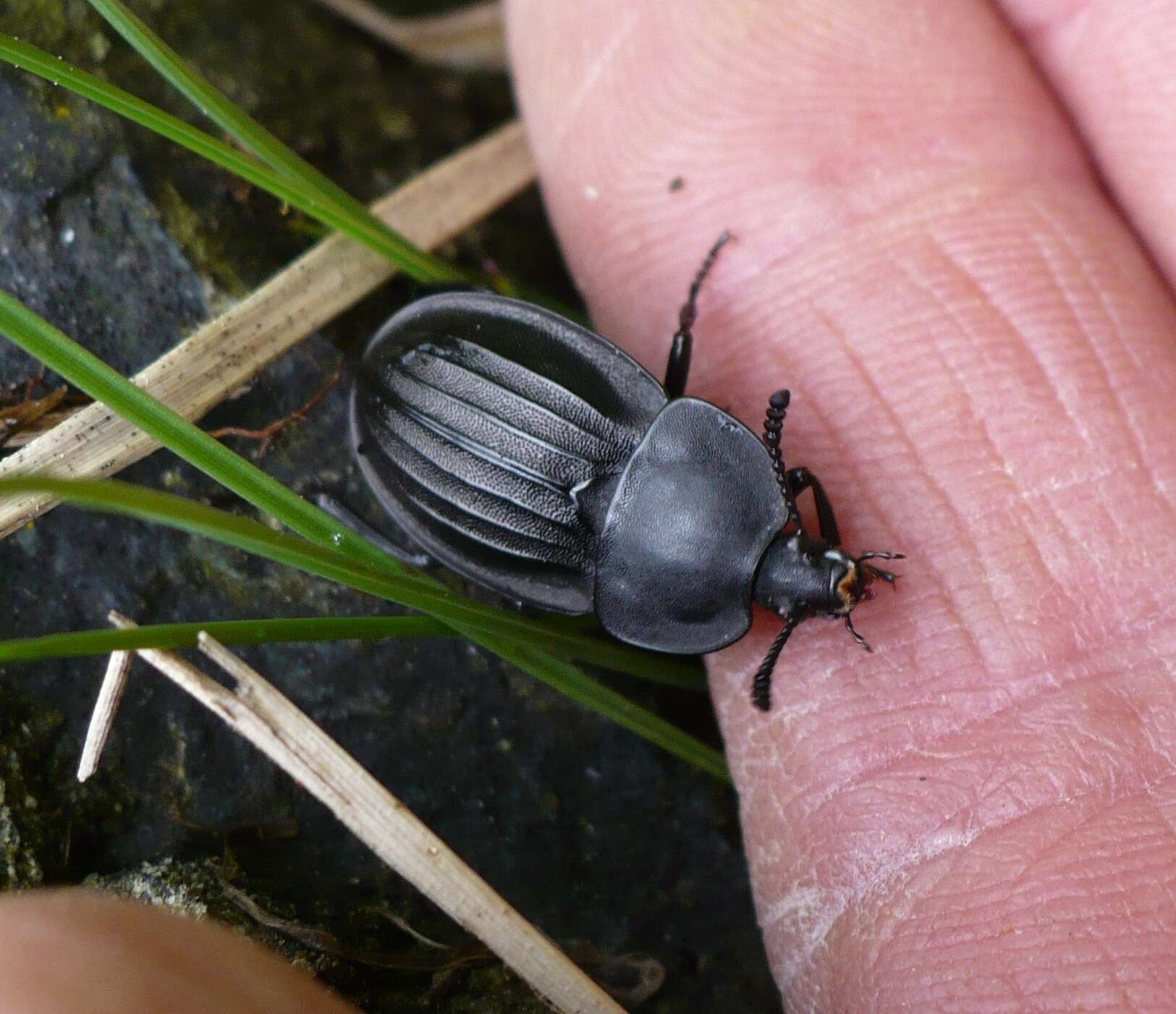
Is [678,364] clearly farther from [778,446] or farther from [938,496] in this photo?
[938,496]

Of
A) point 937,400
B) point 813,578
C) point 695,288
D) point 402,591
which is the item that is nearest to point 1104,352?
point 937,400

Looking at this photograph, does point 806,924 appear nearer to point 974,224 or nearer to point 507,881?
point 507,881

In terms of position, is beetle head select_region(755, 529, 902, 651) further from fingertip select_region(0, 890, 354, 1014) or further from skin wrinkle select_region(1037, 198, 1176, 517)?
fingertip select_region(0, 890, 354, 1014)

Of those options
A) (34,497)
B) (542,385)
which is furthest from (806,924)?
(34,497)

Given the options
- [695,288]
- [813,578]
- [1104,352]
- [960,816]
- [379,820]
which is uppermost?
[1104,352]

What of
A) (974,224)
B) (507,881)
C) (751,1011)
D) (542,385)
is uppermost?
(974,224)

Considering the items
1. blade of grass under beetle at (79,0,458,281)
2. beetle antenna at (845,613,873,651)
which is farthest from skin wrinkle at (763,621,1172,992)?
blade of grass under beetle at (79,0,458,281)

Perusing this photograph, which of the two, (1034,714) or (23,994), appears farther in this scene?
(1034,714)
